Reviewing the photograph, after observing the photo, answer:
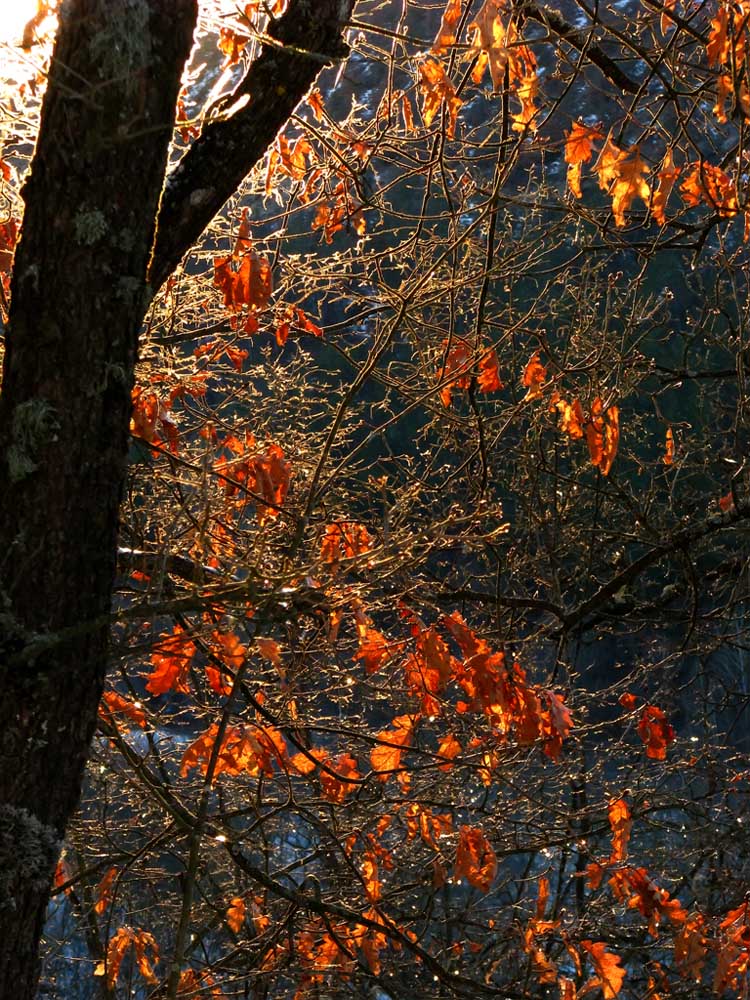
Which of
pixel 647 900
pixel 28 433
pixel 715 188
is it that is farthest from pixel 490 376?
pixel 28 433

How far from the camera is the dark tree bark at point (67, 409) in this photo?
5.19 ft

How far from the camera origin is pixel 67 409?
5.32ft

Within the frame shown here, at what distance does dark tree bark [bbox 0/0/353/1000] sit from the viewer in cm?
158

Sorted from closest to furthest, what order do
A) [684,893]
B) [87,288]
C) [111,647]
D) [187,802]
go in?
[87,288] < [111,647] < [187,802] < [684,893]

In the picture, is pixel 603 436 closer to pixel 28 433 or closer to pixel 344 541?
pixel 344 541

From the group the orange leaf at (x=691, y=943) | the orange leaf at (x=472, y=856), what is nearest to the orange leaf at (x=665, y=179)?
the orange leaf at (x=472, y=856)

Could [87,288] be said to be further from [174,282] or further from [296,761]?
[296,761]

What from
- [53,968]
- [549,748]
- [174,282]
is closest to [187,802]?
[549,748]

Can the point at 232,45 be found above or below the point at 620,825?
above

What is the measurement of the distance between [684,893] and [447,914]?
2375 mm

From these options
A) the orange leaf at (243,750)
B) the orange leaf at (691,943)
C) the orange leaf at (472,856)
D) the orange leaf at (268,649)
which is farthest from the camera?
the orange leaf at (691,943)

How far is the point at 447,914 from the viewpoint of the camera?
4.57 m

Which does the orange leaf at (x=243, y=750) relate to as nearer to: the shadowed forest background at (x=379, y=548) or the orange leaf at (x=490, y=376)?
the shadowed forest background at (x=379, y=548)

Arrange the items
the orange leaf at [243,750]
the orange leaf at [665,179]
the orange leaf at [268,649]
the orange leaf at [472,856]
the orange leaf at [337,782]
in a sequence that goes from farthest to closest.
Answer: the orange leaf at [337,782], the orange leaf at [472,856], the orange leaf at [243,750], the orange leaf at [665,179], the orange leaf at [268,649]
